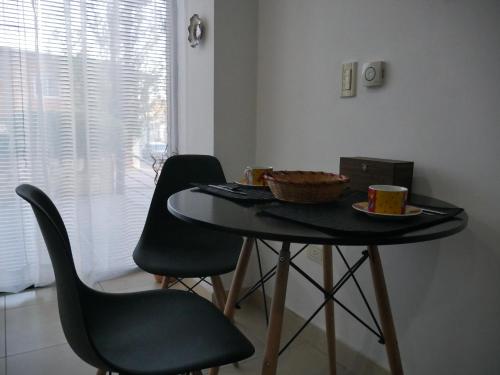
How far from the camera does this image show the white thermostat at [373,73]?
56.9 inches

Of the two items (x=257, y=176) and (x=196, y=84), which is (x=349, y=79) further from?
(x=196, y=84)

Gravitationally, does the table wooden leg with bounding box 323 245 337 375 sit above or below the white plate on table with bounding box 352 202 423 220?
below

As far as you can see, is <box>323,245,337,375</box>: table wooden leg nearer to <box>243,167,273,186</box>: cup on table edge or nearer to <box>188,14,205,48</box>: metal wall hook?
<box>243,167,273,186</box>: cup on table edge

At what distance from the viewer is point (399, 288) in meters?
1.46

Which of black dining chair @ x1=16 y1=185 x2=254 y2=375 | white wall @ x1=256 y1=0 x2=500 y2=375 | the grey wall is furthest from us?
the grey wall

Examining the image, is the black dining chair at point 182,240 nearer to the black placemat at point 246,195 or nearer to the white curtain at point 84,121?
the black placemat at point 246,195

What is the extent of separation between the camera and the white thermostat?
144 centimetres

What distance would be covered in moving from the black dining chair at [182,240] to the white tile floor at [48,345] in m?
0.38

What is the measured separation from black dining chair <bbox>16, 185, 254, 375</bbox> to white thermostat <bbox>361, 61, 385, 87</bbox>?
97 centimetres

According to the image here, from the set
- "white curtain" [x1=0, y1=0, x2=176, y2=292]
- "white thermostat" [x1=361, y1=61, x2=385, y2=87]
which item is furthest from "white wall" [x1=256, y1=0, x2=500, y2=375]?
"white curtain" [x1=0, y1=0, x2=176, y2=292]

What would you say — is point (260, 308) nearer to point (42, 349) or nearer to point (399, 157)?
point (42, 349)

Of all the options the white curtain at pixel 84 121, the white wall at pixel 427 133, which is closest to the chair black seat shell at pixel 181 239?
the white wall at pixel 427 133

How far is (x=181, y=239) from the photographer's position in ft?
5.65

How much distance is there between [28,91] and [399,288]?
6.74ft
